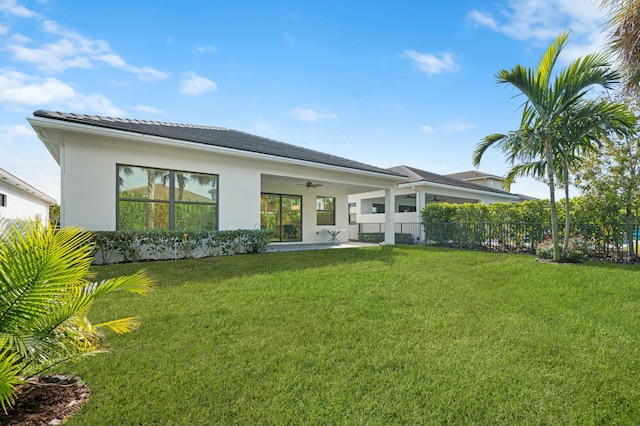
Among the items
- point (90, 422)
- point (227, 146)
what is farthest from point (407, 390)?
point (227, 146)

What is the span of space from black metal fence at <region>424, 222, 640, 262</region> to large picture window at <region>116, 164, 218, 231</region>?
10031 mm

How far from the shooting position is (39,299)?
2.06 m

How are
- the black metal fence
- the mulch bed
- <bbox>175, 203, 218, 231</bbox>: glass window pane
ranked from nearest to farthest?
the mulch bed < the black metal fence < <bbox>175, 203, 218, 231</bbox>: glass window pane

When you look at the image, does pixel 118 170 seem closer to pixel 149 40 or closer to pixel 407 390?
pixel 149 40

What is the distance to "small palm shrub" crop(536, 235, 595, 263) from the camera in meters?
8.10

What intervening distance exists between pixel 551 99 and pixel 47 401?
1119cm

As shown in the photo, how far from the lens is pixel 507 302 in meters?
5.14

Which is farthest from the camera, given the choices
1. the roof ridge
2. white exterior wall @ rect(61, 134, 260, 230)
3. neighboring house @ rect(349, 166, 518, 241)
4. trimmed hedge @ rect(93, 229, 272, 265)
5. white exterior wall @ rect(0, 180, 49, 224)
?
neighboring house @ rect(349, 166, 518, 241)

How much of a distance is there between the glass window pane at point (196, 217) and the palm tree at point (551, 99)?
9029 mm

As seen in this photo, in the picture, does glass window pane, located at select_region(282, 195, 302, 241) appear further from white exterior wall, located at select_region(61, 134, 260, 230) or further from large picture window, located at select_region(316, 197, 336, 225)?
white exterior wall, located at select_region(61, 134, 260, 230)

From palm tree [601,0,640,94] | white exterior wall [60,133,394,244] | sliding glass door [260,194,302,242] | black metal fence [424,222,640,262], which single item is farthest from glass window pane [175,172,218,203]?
black metal fence [424,222,640,262]

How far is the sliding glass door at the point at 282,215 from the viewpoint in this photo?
13.5 metres

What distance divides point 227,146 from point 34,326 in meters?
7.78

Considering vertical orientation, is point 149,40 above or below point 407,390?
above
